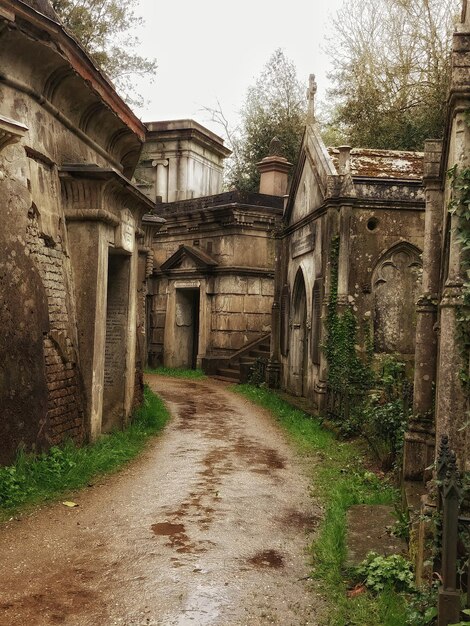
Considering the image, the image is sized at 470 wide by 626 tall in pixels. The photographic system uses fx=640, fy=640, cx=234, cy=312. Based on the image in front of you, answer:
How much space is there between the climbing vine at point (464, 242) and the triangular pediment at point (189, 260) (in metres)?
15.4

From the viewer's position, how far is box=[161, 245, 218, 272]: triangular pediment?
20.0 m

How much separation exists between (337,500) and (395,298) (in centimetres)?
579

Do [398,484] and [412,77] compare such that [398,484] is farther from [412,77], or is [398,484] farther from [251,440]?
[412,77]

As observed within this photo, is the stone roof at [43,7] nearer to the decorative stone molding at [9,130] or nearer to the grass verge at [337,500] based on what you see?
the decorative stone molding at [9,130]

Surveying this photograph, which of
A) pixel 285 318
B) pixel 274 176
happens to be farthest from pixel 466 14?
pixel 274 176

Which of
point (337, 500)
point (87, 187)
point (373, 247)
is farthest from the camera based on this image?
point (373, 247)

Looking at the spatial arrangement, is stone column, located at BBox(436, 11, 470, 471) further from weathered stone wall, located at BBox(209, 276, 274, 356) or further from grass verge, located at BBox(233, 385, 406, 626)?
weathered stone wall, located at BBox(209, 276, 274, 356)

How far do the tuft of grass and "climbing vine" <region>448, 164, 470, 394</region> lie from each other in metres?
14.9

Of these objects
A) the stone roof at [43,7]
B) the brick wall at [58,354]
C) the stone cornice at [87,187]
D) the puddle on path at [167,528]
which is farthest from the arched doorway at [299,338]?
the puddle on path at [167,528]

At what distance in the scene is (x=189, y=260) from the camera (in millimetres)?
20703

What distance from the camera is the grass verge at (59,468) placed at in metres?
6.14

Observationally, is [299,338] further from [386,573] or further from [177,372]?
[386,573]

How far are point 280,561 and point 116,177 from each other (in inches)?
210

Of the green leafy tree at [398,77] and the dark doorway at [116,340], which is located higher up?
the green leafy tree at [398,77]
